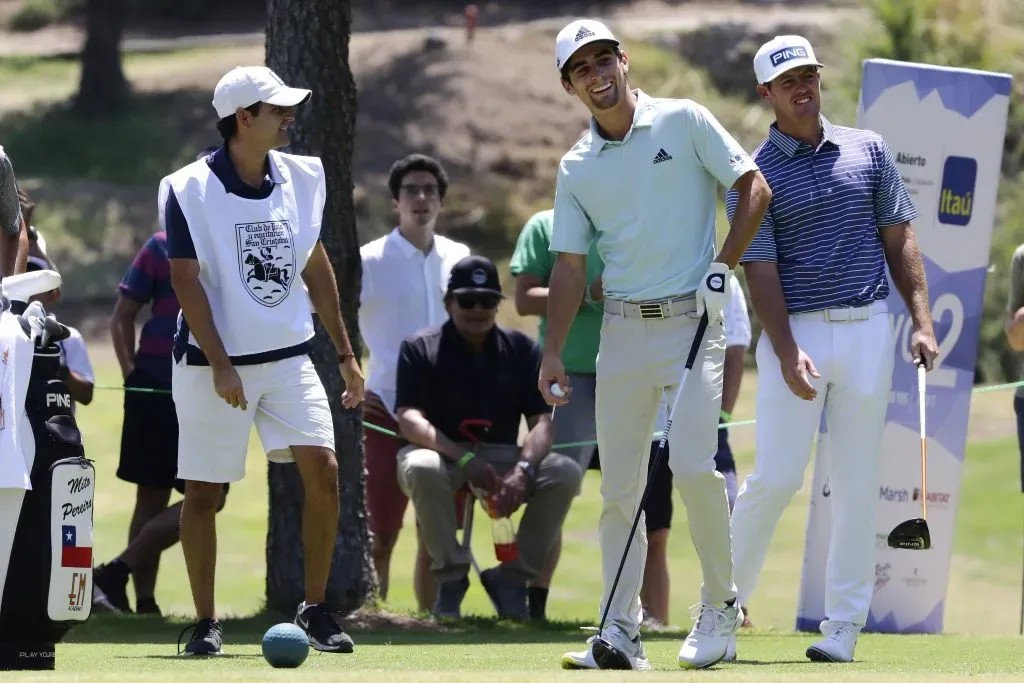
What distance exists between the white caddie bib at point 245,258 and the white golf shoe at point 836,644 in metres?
2.18

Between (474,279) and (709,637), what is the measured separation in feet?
10.8

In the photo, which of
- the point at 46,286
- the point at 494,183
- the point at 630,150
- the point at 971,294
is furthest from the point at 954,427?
the point at 494,183

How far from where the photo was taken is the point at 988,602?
42.3ft

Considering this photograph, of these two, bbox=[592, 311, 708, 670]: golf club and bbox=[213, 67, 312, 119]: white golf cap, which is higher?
bbox=[213, 67, 312, 119]: white golf cap

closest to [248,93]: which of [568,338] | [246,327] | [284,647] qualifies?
[246,327]

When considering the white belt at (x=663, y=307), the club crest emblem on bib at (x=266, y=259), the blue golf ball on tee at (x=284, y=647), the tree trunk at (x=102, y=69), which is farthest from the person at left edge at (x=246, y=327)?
the tree trunk at (x=102, y=69)

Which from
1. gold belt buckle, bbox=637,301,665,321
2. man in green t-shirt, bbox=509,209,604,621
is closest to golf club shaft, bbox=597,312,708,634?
gold belt buckle, bbox=637,301,665,321

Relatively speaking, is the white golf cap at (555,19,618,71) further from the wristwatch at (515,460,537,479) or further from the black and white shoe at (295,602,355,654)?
the wristwatch at (515,460,537,479)

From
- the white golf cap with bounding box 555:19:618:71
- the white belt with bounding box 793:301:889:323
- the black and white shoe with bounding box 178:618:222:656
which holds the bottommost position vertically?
the black and white shoe with bounding box 178:618:222:656

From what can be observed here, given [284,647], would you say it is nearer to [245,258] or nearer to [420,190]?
[245,258]

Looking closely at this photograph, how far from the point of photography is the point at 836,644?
710cm

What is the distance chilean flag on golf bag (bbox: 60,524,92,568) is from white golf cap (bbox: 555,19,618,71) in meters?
2.16

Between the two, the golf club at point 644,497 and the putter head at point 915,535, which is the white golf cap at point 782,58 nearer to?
the golf club at point 644,497

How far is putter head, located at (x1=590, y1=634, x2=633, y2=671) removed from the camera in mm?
6531
